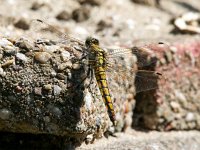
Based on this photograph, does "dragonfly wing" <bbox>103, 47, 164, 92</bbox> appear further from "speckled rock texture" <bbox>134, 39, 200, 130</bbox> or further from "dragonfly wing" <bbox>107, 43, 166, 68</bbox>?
"speckled rock texture" <bbox>134, 39, 200, 130</bbox>

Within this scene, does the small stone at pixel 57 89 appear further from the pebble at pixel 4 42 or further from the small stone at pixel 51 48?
the pebble at pixel 4 42

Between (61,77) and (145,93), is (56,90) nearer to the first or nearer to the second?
(61,77)

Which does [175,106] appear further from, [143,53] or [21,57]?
[21,57]

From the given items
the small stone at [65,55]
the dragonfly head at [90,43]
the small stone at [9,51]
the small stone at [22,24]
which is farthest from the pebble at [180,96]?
the small stone at [9,51]

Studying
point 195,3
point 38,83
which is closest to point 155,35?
point 195,3

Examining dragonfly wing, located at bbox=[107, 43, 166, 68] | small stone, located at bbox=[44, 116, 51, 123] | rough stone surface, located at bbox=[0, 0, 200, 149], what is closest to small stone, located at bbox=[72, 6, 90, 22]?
rough stone surface, located at bbox=[0, 0, 200, 149]

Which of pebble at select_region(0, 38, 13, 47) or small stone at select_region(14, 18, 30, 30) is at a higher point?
small stone at select_region(14, 18, 30, 30)

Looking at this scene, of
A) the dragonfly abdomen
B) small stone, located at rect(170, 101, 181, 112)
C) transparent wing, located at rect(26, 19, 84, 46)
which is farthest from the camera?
small stone, located at rect(170, 101, 181, 112)

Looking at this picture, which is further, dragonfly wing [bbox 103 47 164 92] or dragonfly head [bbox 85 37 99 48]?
dragonfly wing [bbox 103 47 164 92]
